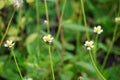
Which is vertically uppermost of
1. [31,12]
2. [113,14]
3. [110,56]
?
[31,12]

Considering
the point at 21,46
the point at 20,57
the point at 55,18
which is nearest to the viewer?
the point at 20,57

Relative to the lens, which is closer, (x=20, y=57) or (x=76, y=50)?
(x=20, y=57)

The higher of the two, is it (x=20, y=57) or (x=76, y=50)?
(x=20, y=57)

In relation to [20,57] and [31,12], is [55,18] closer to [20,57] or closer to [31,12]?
[31,12]

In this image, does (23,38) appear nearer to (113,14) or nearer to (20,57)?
(20,57)

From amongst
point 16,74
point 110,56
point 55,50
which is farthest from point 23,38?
point 110,56

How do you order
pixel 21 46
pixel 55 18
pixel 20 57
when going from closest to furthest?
pixel 20 57 < pixel 21 46 < pixel 55 18

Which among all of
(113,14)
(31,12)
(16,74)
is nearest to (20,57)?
(16,74)
